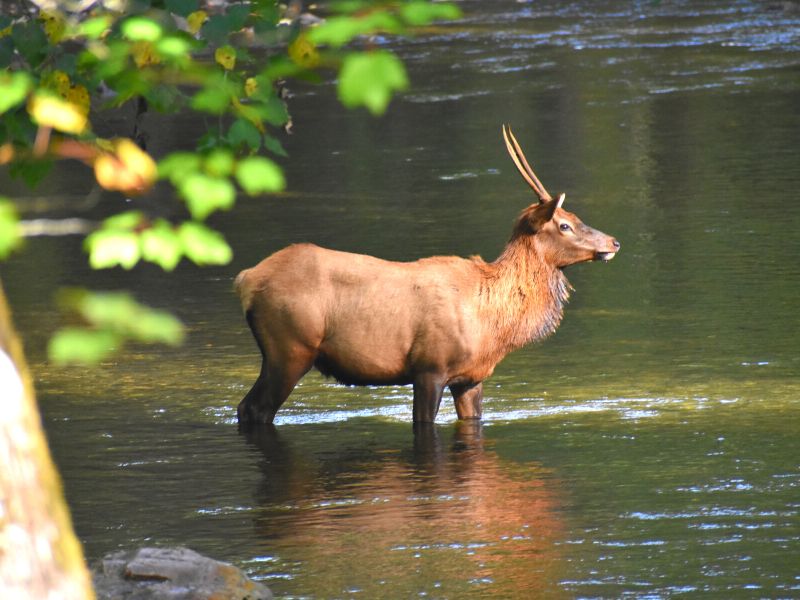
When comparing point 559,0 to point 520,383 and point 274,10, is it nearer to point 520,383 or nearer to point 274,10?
point 520,383

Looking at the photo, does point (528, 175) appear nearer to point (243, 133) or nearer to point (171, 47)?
point (243, 133)

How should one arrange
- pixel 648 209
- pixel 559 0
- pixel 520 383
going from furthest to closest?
pixel 559 0 → pixel 648 209 → pixel 520 383

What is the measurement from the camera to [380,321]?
35.2 ft

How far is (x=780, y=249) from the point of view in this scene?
54.4 feet

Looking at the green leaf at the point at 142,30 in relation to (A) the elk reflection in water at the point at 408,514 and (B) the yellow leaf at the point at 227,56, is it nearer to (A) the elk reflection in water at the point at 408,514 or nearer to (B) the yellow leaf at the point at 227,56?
(B) the yellow leaf at the point at 227,56

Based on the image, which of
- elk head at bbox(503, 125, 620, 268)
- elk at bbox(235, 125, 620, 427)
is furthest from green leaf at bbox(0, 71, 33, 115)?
elk head at bbox(503, 125, 620, 268)

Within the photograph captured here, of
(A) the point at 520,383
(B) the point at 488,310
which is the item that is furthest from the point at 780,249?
(B) the point at 488,310

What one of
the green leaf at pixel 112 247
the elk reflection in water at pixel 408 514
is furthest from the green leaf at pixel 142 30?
the elk reflection in water at pixel 408 514

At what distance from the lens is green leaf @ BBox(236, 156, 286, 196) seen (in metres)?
4.20

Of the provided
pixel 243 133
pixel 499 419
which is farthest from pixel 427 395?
pixel 243 133

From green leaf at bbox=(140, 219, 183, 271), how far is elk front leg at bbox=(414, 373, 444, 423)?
6558mm

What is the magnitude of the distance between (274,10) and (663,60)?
31963mm

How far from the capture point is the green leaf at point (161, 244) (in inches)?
163

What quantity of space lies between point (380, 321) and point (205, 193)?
650 centimetres
